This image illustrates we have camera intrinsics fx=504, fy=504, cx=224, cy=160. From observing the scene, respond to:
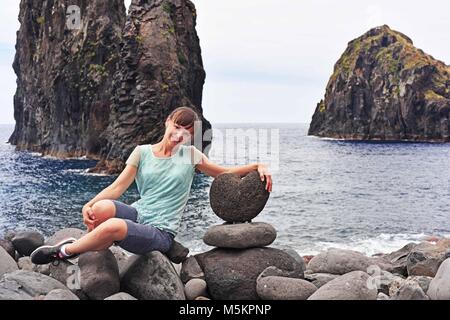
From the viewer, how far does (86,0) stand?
101m

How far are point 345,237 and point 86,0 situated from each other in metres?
86.7

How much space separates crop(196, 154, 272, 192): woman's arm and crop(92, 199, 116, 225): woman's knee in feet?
4.89

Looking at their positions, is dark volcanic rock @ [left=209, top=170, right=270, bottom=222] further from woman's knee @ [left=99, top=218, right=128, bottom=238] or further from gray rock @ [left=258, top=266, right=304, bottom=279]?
woman's knee @ [left=99, top=218, right=128, bottom=238]

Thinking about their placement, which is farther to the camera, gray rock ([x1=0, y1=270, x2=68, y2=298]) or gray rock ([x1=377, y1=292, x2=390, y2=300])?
gray rock ([x1=377, y1=292, x2=390, y2=300])

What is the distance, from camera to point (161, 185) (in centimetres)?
735

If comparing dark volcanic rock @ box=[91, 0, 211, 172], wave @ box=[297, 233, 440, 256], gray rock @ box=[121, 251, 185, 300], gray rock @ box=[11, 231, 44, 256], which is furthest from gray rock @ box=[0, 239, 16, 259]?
dark volcanic rock @ box=[91, 0, 211, 172]

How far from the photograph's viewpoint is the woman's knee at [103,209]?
692 cm

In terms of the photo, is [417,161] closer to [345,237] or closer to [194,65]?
[194,65]

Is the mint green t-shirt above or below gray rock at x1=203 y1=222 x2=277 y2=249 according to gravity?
above

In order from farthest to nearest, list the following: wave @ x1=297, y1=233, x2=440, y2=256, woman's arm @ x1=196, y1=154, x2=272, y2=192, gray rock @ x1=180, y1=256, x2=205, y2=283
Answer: wave @ x1=297, y1=233, x2=440, y2=256 → gray rock @ x1=180, y1=256, x2=205, y2=283 → woman's arm @ x1=196, y1=154, x2=272, y2=192

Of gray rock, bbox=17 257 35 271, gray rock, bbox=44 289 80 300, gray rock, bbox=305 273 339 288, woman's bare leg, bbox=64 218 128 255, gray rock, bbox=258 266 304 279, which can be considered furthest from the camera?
gray rock, bbox=17 257 35 271

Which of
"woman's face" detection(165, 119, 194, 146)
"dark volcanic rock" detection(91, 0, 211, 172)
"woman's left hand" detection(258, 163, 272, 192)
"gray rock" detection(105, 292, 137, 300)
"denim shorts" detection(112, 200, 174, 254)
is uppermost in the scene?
"dark volcanic rock" detection(91, 0, 211, 172)

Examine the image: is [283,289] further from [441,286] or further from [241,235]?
[441,286]

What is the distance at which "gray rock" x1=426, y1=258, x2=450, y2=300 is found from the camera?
7469 mm
